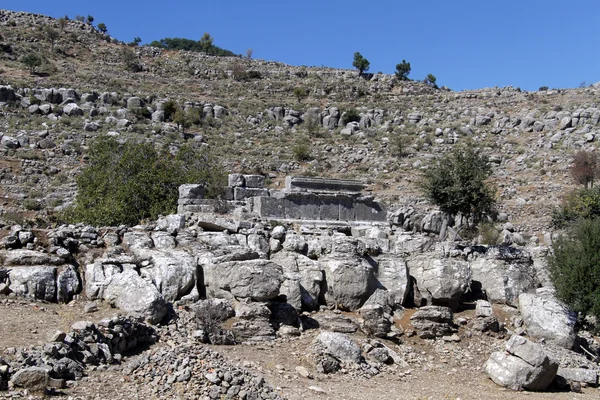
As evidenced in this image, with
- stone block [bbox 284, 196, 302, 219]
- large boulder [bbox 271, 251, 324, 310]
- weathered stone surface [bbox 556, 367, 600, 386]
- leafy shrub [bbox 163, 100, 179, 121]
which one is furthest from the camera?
leafy shrub [bbox 163, 100, 179, 121]

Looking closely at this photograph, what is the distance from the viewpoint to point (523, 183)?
31.2 metres

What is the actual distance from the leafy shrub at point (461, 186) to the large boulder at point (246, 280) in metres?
6.94

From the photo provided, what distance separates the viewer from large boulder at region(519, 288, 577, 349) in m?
12.5

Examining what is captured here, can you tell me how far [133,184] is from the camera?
19.5 meters

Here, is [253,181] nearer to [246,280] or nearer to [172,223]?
[172,223]

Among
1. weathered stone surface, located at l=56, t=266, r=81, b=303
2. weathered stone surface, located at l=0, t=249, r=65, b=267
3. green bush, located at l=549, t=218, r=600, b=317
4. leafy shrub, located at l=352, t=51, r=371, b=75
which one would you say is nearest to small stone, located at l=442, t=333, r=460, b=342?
green bush, located at l=549, t=218, r=600, b=317

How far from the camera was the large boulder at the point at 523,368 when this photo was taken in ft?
33.3

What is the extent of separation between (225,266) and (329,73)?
52.4m

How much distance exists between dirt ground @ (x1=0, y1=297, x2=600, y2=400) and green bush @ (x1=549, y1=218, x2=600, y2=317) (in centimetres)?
258

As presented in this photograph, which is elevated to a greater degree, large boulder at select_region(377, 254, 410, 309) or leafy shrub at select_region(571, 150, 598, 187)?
leafy shrub at select_region(571, 150, 598, 187)

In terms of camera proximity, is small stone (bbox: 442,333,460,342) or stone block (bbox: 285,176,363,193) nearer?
small stone (bbox: 442,333,460,342)

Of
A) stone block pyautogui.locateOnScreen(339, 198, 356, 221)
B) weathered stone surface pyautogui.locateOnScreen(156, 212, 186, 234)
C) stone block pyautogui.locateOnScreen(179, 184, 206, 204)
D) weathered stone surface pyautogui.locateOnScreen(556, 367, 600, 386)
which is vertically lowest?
weathered stone surface pyautogui.locateOnScreen(556, 367, 600, 386)

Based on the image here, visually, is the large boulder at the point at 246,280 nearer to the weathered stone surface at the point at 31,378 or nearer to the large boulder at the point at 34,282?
the large boulder at the point at 34,282

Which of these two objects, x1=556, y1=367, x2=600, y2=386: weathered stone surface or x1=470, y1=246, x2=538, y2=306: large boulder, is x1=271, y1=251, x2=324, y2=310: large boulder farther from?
x1=556, y1=367, x2=600, y2=386: weathered stone surface
